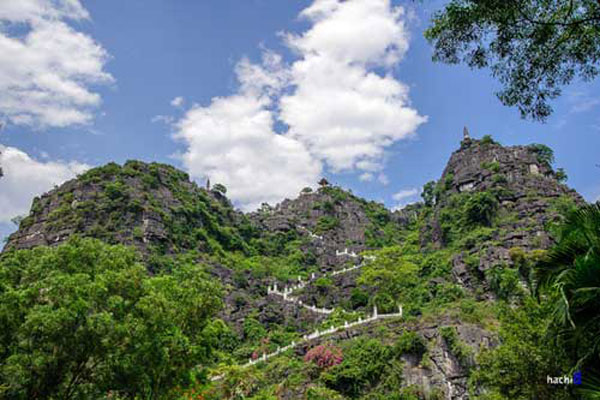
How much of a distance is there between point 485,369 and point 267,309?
2723 cm

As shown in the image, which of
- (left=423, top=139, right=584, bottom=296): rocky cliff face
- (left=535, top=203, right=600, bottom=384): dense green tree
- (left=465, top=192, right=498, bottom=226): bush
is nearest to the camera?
(left=535, top=203, right=600, bottom=384): dense green tree

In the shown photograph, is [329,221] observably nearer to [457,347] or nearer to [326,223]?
[326,223]

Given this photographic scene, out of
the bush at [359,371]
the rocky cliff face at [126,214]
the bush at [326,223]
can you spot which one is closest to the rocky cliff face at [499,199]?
the bush at [359,371]

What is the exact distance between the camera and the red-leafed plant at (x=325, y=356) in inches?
1046

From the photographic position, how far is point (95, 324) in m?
10.9

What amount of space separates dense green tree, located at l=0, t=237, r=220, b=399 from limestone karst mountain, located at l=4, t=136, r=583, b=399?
23.1 ft

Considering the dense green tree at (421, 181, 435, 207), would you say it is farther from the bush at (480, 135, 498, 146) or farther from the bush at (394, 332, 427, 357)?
the bush at (394, 332, 427, 357)

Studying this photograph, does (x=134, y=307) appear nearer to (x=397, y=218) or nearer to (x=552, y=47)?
(x=552, y=47)

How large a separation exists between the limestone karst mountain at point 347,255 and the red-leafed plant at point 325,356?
823 millimetres

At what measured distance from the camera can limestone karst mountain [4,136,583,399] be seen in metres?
25.9

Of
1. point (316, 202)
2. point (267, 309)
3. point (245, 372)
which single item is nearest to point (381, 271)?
point (267, 309)

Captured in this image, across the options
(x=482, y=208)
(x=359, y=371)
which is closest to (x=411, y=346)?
(x=359, y=371)

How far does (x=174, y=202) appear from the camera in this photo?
57.6m

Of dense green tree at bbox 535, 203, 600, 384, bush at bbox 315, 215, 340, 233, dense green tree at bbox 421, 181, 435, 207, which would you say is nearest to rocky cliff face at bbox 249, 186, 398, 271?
bush at bbox 315, 215, 340, 233
